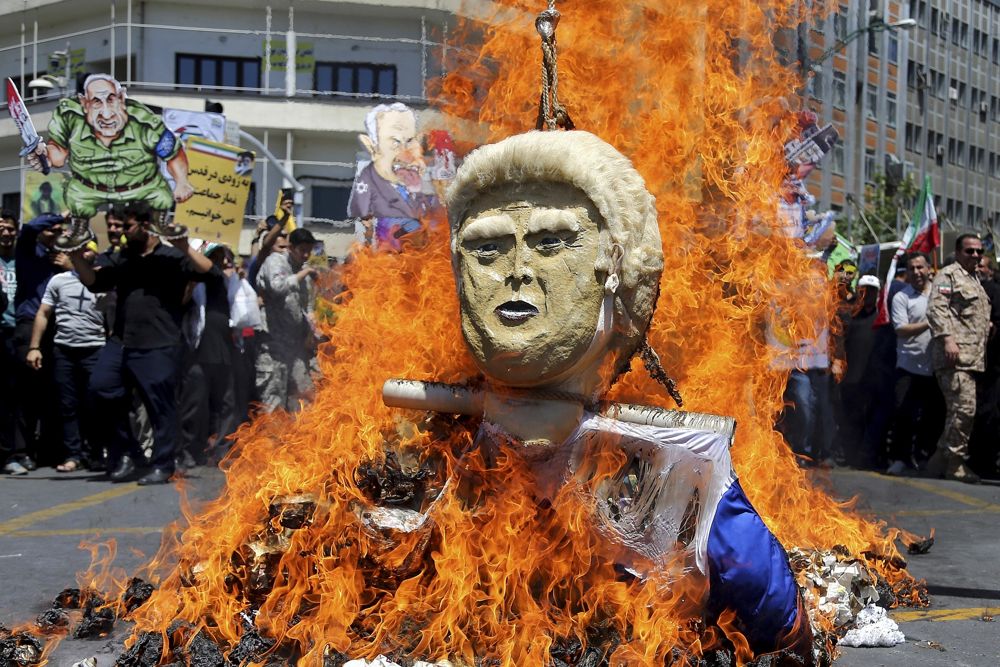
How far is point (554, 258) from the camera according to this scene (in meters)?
3.94

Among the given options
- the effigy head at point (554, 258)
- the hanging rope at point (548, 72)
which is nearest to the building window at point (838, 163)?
the hanging rope at point (548, 72)

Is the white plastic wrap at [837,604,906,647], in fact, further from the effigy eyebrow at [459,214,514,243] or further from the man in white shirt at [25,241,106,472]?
the man in white shirt at [25,241,106,472]

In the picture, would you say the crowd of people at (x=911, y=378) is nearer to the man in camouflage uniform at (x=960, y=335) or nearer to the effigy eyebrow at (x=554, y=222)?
the man in camouflage uniform at (x=960, y=335)

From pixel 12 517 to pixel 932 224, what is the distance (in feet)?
36.9

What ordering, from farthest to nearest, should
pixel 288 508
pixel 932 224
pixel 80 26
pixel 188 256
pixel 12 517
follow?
pixel 80 26 → pixel 932 224 → pixel 188 256 → pixel 12 517 → pixel 288 508

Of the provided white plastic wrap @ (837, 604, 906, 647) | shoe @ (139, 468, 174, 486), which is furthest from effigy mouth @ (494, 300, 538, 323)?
shoe @ (139, 468, 174, 486)

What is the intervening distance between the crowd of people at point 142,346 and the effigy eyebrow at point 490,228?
202 inches

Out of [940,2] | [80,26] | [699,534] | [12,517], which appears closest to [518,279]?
[699,534]

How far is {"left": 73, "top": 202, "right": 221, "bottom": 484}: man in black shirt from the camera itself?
343 inches

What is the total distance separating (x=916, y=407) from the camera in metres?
11.0

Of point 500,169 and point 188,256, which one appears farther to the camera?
point 188,256

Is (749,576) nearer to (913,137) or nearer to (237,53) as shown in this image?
(237,53)

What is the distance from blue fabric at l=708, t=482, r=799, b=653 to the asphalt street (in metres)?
0.68

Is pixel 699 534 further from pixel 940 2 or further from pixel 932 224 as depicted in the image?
pixel 940 2
